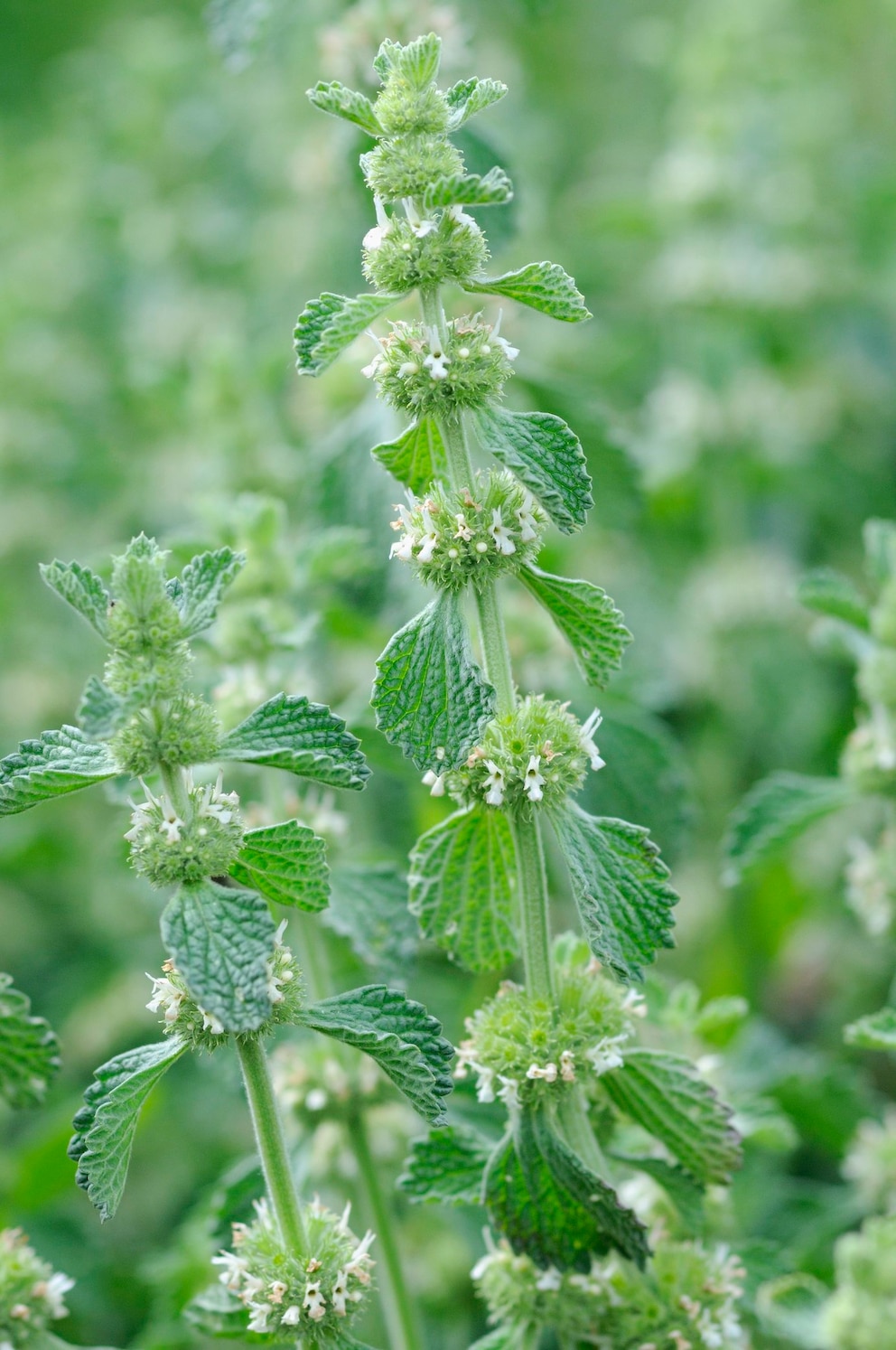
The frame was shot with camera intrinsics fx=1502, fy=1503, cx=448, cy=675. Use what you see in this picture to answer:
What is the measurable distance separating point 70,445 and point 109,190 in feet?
3.81

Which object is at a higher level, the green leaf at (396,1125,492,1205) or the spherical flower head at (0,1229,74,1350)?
the green leaf at (396,1125,492,1205)

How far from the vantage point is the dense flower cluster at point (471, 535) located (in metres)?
1.77

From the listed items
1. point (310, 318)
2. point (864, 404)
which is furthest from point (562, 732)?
point (864, 404)

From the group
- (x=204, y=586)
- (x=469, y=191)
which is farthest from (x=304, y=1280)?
(x=469, y=191)

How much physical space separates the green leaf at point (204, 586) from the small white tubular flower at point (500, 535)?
296 mm

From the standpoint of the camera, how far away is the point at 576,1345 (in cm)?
201

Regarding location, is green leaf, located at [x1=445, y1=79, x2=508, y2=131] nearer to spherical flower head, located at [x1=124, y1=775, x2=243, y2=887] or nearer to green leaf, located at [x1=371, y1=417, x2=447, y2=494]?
green leaf, located at [x1=371, y1=417, x2=447, y2=494]

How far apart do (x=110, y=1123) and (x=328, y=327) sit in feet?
3.04

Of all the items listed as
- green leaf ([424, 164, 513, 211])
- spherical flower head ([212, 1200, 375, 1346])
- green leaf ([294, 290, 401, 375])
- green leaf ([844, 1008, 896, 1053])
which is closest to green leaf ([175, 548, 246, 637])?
green leaf ([294, 290, 401, 375])

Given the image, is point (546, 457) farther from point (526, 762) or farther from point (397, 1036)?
point (397, 1036)

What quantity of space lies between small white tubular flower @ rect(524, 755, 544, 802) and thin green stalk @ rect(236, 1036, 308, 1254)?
0.44 metres

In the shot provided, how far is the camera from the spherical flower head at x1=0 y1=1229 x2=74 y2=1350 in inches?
75.3

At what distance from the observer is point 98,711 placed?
5.19 feet

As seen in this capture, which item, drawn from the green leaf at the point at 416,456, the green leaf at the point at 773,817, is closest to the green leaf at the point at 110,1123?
the green leaf at the point at 416,456
